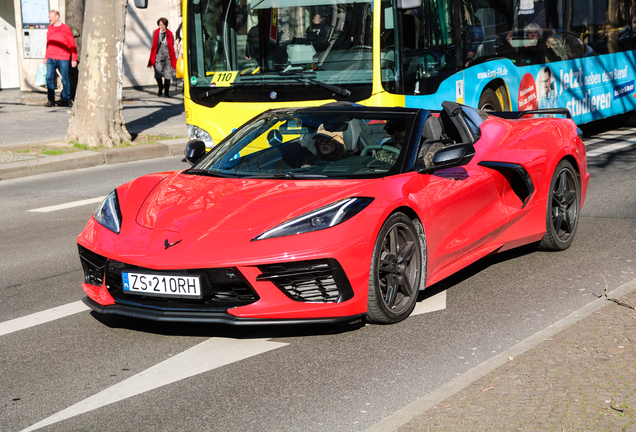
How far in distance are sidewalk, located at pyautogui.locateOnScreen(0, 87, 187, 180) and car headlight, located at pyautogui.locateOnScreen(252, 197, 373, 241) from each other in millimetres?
8685

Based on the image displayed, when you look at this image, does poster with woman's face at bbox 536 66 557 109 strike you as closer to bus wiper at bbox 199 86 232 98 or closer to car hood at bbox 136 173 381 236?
bus wiper at bbox 199 86 232 98

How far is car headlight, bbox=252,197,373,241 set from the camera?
15.1 ft

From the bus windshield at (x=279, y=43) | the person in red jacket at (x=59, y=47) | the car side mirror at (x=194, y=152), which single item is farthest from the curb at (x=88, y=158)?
the car side mirror at (x=194, y=152)

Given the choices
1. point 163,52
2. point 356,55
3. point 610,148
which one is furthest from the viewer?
point 163,52

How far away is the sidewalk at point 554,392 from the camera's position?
3371mm

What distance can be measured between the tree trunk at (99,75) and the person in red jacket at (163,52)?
7516 mm

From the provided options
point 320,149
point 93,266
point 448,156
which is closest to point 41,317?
point 93,266

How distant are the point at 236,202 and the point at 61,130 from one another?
1223 centimetres

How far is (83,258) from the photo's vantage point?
5137mm

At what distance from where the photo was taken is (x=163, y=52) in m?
21.8

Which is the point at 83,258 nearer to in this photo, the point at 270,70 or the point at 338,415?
the point at 338,415

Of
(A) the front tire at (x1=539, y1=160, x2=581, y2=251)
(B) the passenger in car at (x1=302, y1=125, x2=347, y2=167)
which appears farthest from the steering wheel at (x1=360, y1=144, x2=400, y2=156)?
(A) the front tire at (x1=539, y1=160, x2=581, y2=251)

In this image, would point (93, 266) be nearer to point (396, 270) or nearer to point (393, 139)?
point (396, 270)

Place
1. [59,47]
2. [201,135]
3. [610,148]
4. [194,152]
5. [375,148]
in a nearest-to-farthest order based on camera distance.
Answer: [375,148] → [194,152] → [201,135] → [610,148] → [59,47]
